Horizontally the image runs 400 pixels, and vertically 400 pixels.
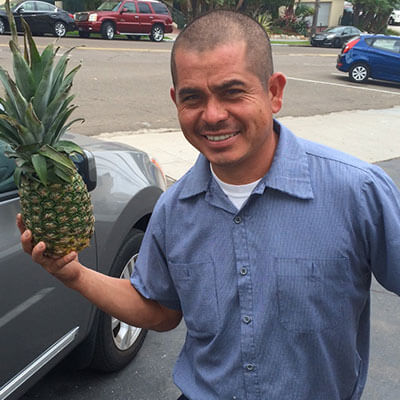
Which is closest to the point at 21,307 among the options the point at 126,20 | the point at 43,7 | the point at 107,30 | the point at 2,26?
the point at 2,26

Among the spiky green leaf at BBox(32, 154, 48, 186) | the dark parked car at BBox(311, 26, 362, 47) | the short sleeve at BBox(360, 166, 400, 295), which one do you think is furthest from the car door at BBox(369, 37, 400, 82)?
the spiky green leaf at BBox(32, 154, 48, 186)

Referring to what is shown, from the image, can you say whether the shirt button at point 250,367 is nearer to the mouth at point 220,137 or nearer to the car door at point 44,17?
the mouth at point 220,137

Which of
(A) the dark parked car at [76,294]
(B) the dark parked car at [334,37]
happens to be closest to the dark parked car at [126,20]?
(B) the dark parked car at [334,37]

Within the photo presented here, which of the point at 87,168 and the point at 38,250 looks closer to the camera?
the point at 38,250

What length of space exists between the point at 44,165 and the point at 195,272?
1.86 ft

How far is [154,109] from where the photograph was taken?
10.5 metres

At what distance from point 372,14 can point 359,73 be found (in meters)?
32.2

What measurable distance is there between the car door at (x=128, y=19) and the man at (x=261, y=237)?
23681 mm

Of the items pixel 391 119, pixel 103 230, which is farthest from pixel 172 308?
pixel 391 119

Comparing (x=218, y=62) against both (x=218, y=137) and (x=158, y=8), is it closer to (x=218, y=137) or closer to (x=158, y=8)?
(x=218, y=137)

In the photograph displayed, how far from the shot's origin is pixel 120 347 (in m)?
3.12

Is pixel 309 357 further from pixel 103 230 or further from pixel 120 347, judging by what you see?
pixel 120 347

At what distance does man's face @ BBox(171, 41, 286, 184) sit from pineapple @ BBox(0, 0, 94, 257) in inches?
14.8

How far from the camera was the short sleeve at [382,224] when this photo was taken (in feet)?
4.81
